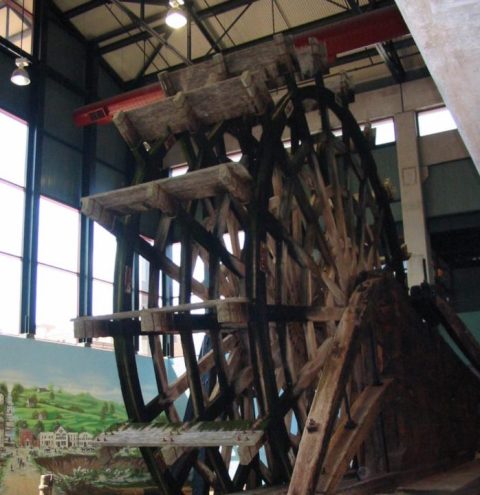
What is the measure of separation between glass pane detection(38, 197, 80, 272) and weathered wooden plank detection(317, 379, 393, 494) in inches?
444

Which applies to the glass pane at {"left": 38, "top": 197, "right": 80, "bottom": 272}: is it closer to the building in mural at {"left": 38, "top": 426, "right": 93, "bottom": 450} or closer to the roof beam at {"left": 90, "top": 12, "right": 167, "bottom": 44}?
the building in mural at {"left": 38, "top": 426, "right": 93, "bottom": 450}

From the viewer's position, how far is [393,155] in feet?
54.9

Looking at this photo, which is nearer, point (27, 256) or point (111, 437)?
point (111, 437)

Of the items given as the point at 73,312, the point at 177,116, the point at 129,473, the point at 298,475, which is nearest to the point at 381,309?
the point at 298,475

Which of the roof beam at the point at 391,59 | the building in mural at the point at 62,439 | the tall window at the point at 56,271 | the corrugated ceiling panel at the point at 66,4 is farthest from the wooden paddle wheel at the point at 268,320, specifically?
the corrugated ceiling panel at the point at 66,4

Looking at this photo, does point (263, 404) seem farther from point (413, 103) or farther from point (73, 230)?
point (413, 103)

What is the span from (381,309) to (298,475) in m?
1.93

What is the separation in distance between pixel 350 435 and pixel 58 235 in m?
12.4

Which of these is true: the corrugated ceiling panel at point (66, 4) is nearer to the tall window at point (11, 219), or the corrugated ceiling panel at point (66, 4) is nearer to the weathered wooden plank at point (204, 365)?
the tall window at point (11, 219)

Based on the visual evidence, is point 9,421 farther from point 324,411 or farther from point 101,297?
point 324,411

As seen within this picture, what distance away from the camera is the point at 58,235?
15.6m

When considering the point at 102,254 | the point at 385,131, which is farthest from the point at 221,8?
the point at 102,254

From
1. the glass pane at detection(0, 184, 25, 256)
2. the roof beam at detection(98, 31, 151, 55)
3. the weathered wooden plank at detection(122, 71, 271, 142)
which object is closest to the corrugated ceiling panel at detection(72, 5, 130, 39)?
the roof beam at detection(98, 31, 151, 55)

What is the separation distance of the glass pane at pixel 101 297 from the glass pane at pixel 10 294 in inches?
95.6
